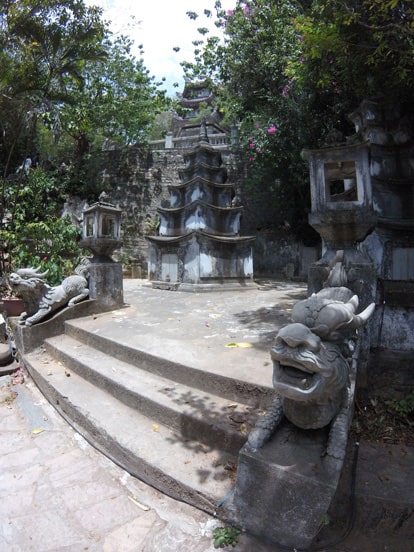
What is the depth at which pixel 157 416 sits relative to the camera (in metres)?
2.94

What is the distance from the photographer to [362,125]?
623cm

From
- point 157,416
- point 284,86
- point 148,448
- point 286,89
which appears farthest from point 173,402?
point 284,86

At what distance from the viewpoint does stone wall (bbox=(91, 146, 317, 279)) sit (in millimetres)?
16594

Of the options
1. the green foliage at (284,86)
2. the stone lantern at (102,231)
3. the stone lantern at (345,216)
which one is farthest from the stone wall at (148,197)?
the stone lantern at (345,216)

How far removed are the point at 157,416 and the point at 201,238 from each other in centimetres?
779

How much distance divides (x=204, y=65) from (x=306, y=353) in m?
13.6

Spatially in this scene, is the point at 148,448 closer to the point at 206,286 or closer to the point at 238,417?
the point at 238,417

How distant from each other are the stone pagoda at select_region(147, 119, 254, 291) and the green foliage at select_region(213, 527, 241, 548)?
26.1 feet

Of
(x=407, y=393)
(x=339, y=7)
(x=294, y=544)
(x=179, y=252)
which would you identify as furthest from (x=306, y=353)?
(x=179, y=252)

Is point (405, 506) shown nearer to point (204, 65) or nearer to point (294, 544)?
point (294, 544)

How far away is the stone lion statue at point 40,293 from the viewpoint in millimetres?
5113

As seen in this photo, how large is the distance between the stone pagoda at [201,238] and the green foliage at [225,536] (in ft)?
26.1

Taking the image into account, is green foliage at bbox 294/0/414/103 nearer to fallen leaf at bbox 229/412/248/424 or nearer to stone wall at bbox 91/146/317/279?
fallen leaf at bbox 229/412/248/424

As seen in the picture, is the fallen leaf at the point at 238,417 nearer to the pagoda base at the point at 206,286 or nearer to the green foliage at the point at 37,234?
the green foliage at the point at 37,234
